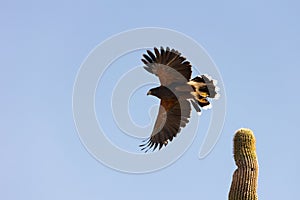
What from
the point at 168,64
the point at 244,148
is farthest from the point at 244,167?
the point at 168,64

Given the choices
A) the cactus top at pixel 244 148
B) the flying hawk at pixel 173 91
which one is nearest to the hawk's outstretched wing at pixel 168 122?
the flying hawk at pixel 173 91

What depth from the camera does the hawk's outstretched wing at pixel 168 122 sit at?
72.6 ft

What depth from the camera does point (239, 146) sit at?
18.1 metres

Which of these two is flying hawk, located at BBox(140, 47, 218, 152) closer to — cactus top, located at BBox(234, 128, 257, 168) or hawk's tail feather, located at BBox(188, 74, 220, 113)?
hawk's tail feather, located at BBox(188, 74, 220, 113)

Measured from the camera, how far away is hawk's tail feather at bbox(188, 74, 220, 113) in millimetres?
21203

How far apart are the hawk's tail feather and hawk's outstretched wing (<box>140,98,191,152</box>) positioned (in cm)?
66

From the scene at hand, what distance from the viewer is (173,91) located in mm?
21094

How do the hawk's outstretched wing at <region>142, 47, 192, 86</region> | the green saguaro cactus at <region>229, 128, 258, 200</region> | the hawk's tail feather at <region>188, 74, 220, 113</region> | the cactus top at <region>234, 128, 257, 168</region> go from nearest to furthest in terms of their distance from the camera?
the green saguaro cactus at <region>229, 128, 258, 200</region>
the cactus top at <region>234, 128, 257, 168</region>
the hawk's outstretched wing at <region>142, 47, 192, 86</region>
the hawk's tail feather at <region>188, 74, 220, 113</region>

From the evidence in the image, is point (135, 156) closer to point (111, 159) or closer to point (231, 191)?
point (111, 159)

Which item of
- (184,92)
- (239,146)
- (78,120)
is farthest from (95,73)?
(239,146)

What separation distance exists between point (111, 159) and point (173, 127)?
9.98 feet

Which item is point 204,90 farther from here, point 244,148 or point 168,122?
point 244,148

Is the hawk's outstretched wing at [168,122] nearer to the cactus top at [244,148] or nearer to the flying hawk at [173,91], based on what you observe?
the flying hawk at [173,91]

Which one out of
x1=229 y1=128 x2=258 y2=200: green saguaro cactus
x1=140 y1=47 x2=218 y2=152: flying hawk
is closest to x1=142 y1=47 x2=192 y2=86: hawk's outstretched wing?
x1=140 y1=47 x2=218 y2=152: flying hawk
